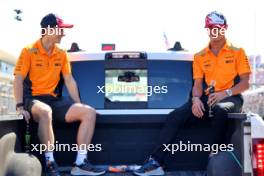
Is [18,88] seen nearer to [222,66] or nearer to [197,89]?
[197,89]

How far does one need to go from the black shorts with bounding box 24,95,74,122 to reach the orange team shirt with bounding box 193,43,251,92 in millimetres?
1336

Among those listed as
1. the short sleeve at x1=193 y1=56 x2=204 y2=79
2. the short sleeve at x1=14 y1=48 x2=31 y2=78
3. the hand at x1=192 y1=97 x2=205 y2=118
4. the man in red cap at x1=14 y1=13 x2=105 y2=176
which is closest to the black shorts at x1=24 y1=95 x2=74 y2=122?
the man in red cap at x1=14 y1=13 x2=105 y2=176

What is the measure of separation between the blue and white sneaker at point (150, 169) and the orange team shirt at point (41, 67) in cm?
121

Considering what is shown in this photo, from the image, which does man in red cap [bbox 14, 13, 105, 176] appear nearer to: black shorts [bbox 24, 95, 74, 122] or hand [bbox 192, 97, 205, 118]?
black shorts [bbox 24, 95, 74, 122]

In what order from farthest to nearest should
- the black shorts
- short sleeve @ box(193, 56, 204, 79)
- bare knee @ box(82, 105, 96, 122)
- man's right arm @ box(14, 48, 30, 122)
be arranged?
short sleeve @ box(193, 56, 204, 79), man's right arm @ box(14, 48, 30, 122), the black shorts, bare knee @ box(82, 105, 96, 122)

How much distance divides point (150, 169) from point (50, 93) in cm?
129

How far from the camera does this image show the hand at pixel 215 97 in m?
5.18

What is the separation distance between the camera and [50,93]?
17.8ft

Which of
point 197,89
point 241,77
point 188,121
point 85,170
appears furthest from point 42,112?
point 241,77

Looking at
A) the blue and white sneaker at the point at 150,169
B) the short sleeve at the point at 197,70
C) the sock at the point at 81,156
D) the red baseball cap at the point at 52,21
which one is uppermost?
the red baseball cap at the point at 52,21

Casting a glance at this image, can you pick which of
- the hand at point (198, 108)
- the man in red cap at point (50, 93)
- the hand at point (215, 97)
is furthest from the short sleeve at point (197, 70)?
the man in red cap at point (50, 93)

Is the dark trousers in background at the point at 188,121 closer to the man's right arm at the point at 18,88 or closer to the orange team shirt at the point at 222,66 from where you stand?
the orange team shirt at the point at 222,66

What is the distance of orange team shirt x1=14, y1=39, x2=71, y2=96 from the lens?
542 cm

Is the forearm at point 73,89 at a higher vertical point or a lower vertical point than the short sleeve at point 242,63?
lower
